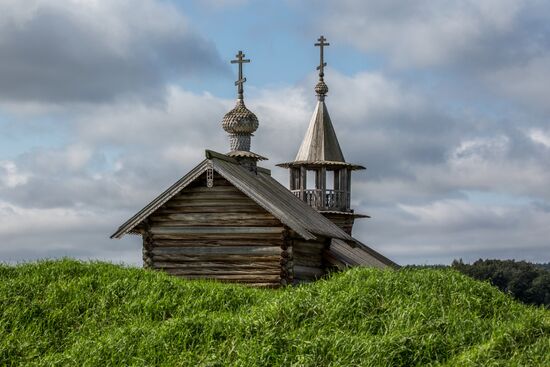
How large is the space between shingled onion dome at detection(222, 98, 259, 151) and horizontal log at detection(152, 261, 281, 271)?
6079mm

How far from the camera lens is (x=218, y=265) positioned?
25594 mm

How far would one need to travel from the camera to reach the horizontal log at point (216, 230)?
25.2 metres

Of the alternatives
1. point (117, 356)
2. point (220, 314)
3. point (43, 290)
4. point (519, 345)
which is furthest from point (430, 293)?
point (43, 290)

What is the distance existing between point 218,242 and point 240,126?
6206mm

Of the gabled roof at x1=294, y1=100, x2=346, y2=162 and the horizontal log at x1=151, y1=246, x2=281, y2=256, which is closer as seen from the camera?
the horizontal log at x1=151, y1=246, x2=281, y2=256

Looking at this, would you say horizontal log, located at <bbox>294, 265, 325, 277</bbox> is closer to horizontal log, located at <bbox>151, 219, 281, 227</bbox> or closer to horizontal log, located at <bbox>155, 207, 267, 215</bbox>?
horizontal log, located at <bbox>151, 219, 281, 227</bbox>

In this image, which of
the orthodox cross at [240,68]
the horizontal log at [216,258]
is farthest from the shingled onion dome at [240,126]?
the horizontal log at [216,258]

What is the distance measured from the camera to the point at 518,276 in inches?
2621

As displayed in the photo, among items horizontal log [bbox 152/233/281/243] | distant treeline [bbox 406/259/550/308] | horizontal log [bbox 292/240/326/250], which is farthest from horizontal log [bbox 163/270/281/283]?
distant treeline [bbox 406/259/550/308]

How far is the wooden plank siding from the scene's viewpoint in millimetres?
25234

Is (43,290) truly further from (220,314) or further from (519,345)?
(519,345)

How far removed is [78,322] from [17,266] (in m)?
3.78

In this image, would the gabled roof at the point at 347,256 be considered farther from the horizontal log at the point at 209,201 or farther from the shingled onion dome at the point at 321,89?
the shingled onion dome at the point at 321,89

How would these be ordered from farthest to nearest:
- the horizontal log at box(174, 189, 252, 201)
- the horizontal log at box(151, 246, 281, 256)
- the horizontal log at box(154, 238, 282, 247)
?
1. the horizontal log at box(174, 189, 252, 201)
2. the horizontal log at box(154, 238, 282, 247)
3. the horizontal log at box(151, 246, 281, 256)
